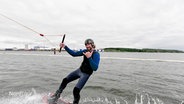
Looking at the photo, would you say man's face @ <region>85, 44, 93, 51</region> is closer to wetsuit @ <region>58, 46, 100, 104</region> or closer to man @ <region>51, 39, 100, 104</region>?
man @ <region>51, 39, 100, 104</region>

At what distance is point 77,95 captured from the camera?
6277mm

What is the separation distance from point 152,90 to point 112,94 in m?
3.03

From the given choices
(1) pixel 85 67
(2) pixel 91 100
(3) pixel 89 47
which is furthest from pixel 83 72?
(2) pixel 91 100

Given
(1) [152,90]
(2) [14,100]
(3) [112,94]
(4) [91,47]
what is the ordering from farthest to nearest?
(1) [152,90], (3) [112,94], (2) [14,100], (4) [91,47]

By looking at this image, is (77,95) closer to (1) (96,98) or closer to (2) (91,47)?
(2) (91,47)

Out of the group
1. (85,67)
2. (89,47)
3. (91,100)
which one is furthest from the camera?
(91,100)

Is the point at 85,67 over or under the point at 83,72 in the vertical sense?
over

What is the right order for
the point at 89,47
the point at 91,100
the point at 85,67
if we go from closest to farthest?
1. the point at 89,47
2. the point at 85,67
3. the point at 91,100

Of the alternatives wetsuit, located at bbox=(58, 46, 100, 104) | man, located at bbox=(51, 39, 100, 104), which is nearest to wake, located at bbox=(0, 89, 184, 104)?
man, located at bbox=(51, 39, 100, 104)

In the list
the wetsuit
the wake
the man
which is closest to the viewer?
the man

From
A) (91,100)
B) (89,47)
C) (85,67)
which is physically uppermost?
(89,47)

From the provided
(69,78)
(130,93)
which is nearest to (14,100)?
(69,78)

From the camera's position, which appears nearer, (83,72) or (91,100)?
(83,72)

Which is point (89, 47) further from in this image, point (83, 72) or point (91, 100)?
point (91, 100)
